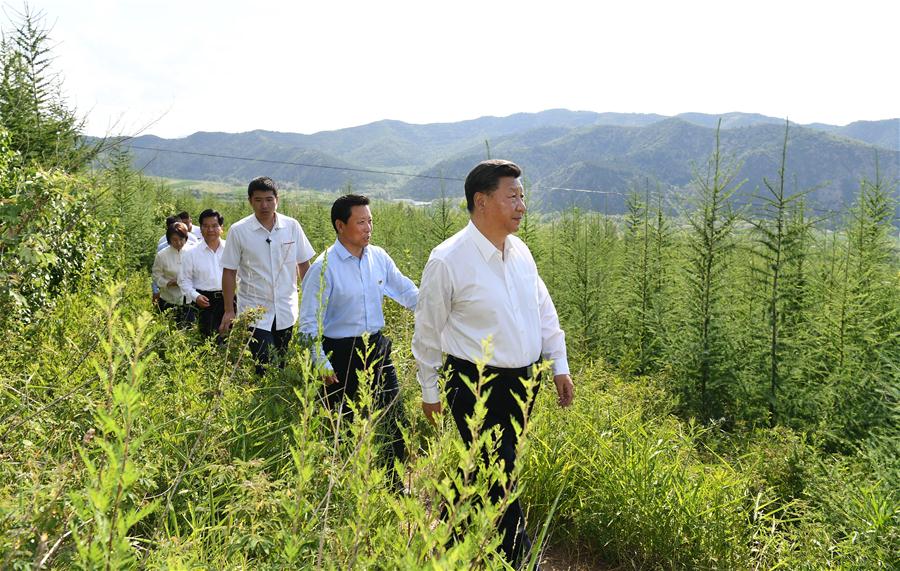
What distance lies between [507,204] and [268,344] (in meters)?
2.60

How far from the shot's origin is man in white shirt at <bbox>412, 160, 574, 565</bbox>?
106 inches

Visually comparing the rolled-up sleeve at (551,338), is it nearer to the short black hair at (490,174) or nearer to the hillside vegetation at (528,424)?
the hillside vegetation at (528,424)

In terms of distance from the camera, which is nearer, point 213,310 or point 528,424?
point 528,424

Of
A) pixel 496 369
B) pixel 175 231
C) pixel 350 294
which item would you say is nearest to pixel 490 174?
pixel 496 369

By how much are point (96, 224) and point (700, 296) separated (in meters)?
7.36

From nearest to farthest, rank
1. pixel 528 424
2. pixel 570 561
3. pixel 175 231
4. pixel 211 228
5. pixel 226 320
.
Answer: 1. pixel 528 424
2. pixel 570 561
3. pixel 226 320
4. pixel 211 228
5. pixel 175 231

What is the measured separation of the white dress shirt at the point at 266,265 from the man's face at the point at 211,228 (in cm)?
186

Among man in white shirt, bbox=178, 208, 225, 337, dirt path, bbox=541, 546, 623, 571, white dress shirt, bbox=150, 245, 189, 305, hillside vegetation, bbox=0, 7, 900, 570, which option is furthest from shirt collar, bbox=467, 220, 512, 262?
white dress shirt, bbox=150, 245, 189, 305

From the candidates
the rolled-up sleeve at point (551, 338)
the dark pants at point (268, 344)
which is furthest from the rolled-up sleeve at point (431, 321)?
the dark pants at point (268, 344)

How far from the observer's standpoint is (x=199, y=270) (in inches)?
240

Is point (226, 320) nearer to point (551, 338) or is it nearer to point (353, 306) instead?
point (353, 306)

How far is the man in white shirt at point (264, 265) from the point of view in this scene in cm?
448

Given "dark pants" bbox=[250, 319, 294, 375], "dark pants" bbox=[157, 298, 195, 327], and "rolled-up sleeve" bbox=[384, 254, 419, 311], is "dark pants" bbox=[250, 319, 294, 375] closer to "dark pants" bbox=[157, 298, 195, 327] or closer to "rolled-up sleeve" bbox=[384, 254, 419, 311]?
"rolled-up sleeve" bbox=[384, 254, 419, 311]

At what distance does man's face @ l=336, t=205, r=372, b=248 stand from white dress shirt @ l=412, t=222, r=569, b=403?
1.03 m
